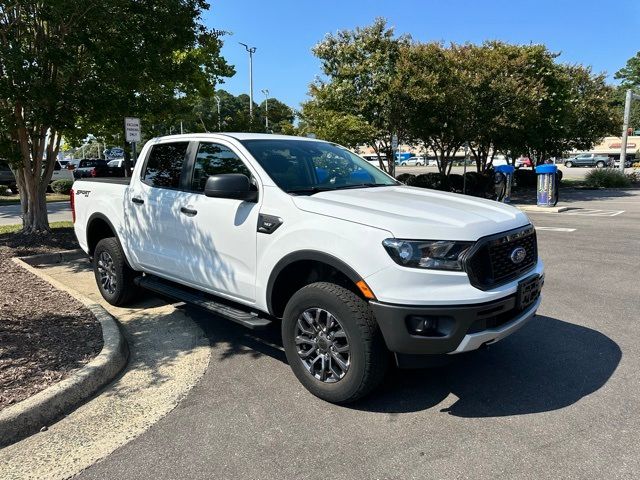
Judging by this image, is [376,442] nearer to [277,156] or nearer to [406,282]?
[406,282]

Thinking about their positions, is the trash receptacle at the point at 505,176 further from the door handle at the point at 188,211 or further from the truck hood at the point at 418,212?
the door handle at the point at 188,211

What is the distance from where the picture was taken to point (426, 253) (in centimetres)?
308

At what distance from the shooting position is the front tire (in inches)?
125

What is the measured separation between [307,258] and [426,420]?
130 cm

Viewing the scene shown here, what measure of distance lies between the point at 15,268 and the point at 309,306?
5.58 m

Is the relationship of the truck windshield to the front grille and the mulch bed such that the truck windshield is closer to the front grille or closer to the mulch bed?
the front grille

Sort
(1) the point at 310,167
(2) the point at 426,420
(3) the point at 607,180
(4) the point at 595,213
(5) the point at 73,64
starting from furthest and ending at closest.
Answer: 1. (3) the point at 607,180
2. (4) the point at 595,213
3. (5) the point at 73,64
4. (1) the point at 310,167
5. (2) the point at 426,420

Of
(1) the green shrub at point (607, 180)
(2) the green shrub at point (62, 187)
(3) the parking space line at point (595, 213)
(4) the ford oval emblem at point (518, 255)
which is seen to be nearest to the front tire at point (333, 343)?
(4) the ford oval emblem at point (518, 255)

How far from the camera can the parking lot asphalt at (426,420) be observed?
2.79m

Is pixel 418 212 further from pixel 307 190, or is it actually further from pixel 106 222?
pixel 106 222

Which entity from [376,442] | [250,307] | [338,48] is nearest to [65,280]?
[250,307]

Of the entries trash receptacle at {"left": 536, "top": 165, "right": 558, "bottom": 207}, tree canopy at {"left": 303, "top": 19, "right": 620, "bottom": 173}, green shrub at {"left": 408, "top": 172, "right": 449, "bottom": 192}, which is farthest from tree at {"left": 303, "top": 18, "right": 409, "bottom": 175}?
trash receptacle at {"left": 536, "top": 165, "right": 558, "bottom": 207}

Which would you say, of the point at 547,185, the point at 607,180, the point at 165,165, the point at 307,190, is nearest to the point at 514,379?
the point at 307,190

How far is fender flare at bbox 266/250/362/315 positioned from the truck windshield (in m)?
0.56
